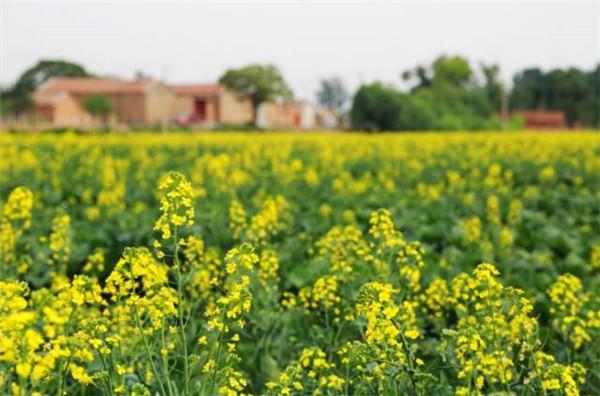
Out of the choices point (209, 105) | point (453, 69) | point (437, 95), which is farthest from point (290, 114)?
point (437, 95)

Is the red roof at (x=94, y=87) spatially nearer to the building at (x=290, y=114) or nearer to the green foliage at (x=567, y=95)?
the building at (x=290, y=114)

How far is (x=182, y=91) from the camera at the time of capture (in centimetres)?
7788

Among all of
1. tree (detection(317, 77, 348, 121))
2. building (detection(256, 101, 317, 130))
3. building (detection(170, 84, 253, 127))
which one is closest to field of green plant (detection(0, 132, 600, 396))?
building (detection(170, 84, 253, 127))

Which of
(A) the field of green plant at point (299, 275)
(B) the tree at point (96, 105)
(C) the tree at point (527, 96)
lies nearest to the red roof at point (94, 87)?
(B) the tree at point (96, 105)

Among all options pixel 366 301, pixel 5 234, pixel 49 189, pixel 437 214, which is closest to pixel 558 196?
pixel 437 214

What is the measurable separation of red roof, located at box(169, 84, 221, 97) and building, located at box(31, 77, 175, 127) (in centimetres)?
310

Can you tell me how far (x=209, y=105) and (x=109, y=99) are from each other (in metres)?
10.5

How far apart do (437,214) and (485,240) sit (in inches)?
65.7

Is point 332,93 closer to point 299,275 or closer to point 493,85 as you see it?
point 493,85

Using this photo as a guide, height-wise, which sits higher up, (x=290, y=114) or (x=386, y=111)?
(x=290, y=114)

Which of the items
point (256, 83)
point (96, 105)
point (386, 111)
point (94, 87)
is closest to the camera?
point (386, 111)

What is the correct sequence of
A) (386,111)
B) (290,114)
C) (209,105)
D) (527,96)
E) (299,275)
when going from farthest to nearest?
(290,114), (527,96), (209,105), (386,111), (299,275)

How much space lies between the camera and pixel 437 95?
46.6 meters

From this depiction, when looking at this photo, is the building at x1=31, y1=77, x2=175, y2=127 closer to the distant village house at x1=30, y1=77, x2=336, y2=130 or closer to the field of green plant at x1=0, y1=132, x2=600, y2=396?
the distant village house at x1=30, y1=77, x2=336, y2=130
